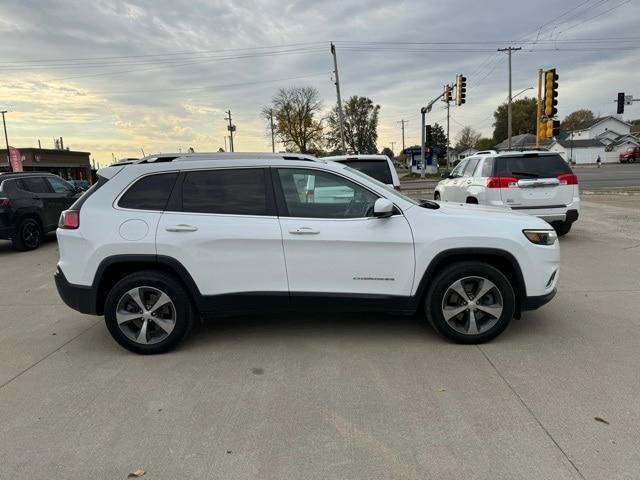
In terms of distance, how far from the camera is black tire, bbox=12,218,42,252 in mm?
10211

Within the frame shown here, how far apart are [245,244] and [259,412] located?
147 cm

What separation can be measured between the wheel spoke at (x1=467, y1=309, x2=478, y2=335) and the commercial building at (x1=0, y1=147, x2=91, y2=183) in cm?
5462

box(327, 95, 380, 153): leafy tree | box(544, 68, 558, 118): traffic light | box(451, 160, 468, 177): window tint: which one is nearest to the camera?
box(451, 160, 468, 177): window tint

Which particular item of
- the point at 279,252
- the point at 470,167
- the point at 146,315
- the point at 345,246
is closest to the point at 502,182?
the point at 470,167

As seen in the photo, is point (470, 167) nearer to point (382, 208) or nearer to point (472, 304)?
point (472, 304)

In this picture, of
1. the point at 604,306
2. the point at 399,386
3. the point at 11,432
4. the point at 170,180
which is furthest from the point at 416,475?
the point at 604,306

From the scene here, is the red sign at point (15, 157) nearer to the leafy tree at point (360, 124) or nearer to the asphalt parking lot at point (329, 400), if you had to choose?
the asphalt parking lot at point (329, 400)

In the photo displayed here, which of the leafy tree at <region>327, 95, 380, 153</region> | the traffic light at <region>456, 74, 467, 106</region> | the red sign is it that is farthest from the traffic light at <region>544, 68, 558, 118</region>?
the leafy tree at <region>327, 95, 380, 153</region>

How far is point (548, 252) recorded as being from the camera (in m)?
4.27

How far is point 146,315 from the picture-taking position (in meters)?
4.26

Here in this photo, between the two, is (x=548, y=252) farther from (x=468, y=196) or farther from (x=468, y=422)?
(x=468, y=196)

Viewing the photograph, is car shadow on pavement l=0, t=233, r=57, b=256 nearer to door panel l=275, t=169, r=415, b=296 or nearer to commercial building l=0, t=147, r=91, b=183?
door panel l=275, t=169, r=415, b=296

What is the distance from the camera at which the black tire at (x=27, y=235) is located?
10211 mm

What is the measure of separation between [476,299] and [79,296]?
357cm
